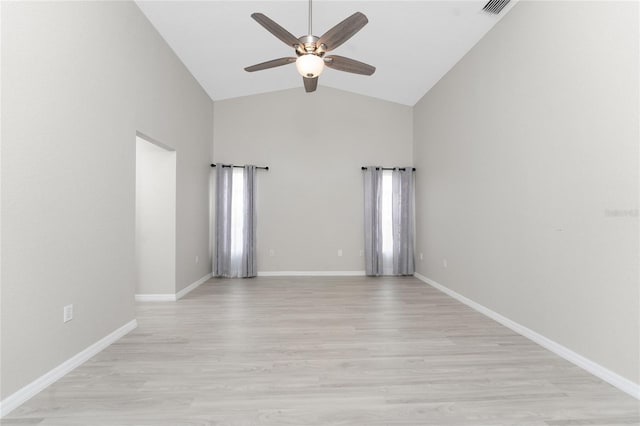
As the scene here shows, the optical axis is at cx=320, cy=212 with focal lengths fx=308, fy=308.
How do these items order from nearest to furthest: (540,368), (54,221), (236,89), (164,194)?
(54,221) → (540,368) → (164,194) → (236,89)

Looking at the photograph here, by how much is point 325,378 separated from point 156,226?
2930mm

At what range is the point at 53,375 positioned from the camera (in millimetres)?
1948

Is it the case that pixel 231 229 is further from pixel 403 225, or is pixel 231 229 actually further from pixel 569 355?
pixel 569 355

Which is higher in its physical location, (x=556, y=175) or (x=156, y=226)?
(x=556, y=175)

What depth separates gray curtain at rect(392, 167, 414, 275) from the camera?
18.1 ft

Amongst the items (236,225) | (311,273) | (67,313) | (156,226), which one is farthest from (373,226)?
(67,313)

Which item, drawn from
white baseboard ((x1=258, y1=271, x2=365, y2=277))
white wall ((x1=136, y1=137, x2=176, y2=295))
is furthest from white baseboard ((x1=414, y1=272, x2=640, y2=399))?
white wall ((x1=136, y1=137, x2=176, y2=295))

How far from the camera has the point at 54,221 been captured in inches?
78.2

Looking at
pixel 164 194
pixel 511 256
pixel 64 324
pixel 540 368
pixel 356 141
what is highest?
pixel 356 141

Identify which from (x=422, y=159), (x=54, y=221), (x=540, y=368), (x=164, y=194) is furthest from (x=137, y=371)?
(x=422, y=159)

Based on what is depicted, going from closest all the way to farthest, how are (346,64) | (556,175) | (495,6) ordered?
1. (556,175)
2. (346,64)
3. (495,6)

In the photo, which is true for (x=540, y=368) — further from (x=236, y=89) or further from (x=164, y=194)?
(x=236, y=89)

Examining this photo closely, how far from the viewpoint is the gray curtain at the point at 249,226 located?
5.33 m

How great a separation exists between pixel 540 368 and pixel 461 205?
218 cm
